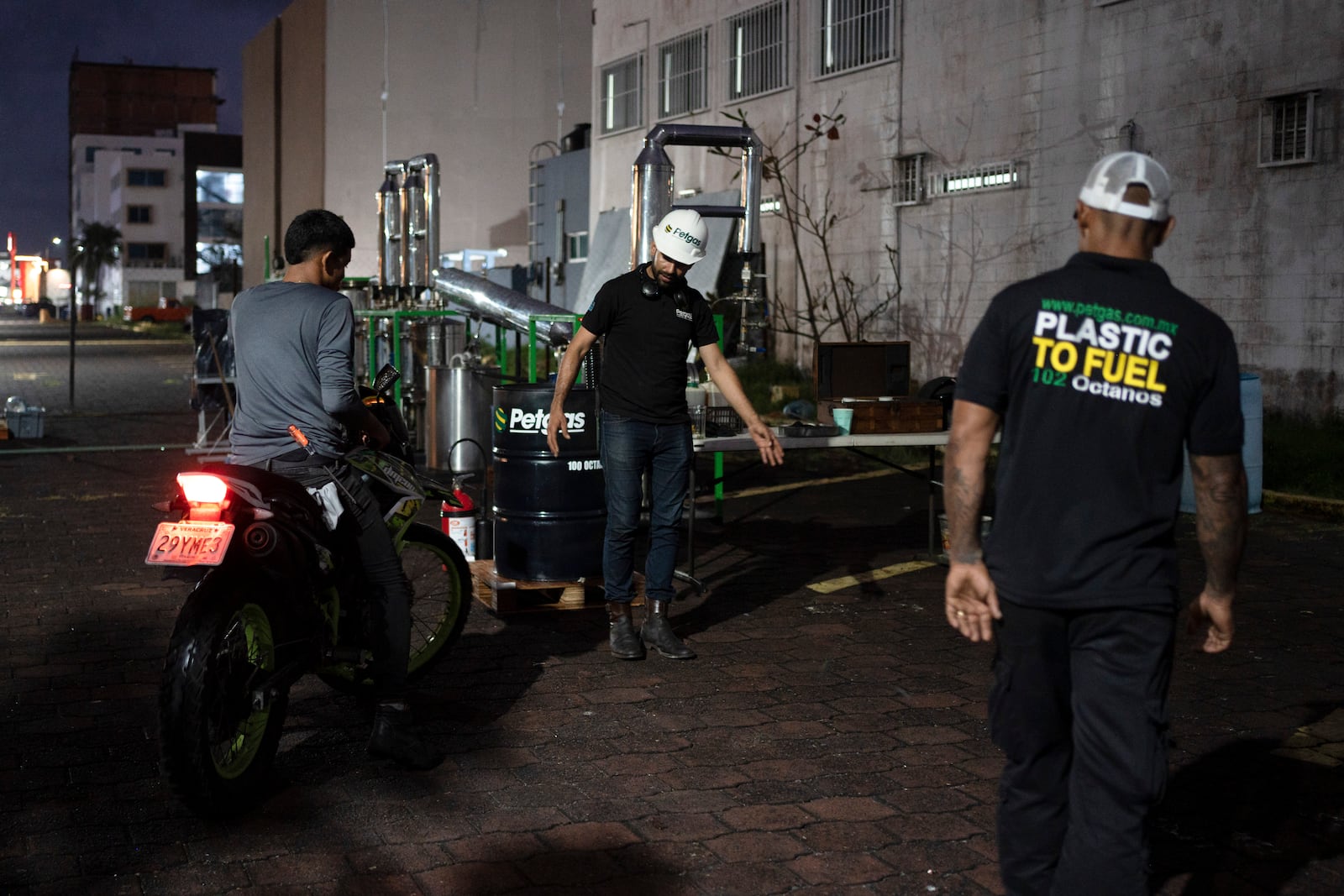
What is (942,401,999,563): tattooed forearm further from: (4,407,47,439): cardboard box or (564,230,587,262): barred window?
(564,230,587,262): barred window

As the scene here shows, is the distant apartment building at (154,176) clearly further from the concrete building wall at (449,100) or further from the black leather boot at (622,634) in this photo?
the black leather boot at (622,634)

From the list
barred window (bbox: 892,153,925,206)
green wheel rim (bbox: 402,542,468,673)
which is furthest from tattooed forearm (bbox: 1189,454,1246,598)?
barred window (bbox: 892,153,925,206)

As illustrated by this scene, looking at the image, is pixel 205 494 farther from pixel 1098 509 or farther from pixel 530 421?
pixel 530 421

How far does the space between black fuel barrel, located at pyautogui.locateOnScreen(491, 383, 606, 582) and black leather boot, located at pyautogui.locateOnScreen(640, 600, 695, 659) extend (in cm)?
86

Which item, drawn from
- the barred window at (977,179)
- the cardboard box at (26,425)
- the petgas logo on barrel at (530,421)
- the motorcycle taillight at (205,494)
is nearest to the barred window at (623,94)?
the barred window at (977,179)

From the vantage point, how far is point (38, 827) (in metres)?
4.55

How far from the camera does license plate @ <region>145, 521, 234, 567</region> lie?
4555 mm

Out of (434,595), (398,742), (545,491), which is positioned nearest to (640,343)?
(545,491)

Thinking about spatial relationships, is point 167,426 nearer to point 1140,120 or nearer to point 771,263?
point 771,263

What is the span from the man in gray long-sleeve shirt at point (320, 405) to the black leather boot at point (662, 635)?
6.27 feet

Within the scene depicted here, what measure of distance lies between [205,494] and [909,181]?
17584 mm

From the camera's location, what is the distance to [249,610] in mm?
4734

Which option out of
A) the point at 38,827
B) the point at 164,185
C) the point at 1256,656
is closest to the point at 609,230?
the point at 1256,656

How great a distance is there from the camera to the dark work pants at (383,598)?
521 cm
